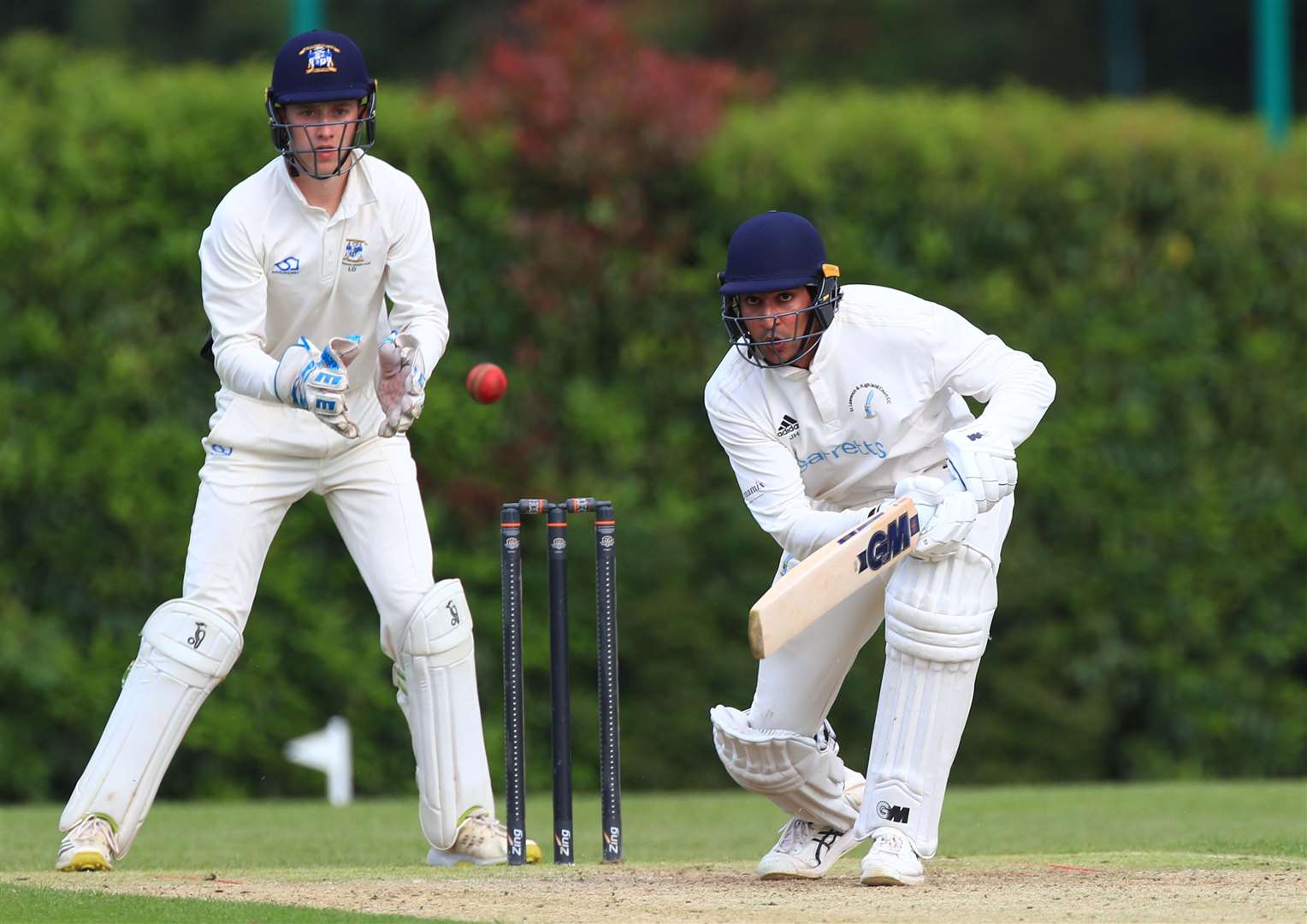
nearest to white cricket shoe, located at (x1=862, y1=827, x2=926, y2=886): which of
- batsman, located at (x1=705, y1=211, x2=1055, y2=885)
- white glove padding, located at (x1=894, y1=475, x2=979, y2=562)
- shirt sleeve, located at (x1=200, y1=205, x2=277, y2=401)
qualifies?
batsman, located at (x1=705, y1=211, x2=1055, y2=885)

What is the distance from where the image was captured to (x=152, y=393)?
977 cm

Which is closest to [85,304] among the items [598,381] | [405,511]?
[598,381]

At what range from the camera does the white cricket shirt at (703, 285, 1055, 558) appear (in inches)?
208

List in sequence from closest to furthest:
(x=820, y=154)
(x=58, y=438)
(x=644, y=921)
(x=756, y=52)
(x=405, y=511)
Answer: (x=644, y=921) < (x=405, y=511) < (x=58, y=438) < (x=820, y=154) < (x=756, y=52)

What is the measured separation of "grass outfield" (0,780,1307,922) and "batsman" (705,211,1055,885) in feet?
0.83

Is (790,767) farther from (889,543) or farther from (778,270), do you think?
(778,270)

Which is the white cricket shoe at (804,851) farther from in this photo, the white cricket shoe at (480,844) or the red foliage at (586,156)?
the red foliage at (586,156)

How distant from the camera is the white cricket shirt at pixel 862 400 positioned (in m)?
5.29

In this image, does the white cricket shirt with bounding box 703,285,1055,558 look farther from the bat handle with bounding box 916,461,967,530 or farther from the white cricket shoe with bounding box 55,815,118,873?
the white cricket shoe with bounding box 55,815,118,873

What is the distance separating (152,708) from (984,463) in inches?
91.9

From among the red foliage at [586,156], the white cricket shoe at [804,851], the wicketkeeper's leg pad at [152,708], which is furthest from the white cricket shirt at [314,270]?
the red foliage at [586,156]

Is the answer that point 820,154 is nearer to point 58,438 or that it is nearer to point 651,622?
point 651,622

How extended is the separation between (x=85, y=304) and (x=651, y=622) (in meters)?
3.05

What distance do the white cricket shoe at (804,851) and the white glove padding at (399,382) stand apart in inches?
57.6
